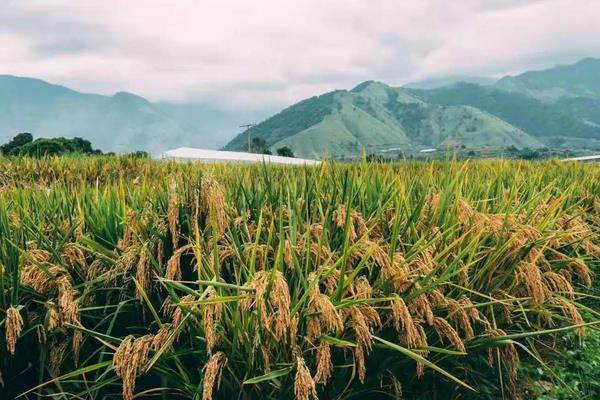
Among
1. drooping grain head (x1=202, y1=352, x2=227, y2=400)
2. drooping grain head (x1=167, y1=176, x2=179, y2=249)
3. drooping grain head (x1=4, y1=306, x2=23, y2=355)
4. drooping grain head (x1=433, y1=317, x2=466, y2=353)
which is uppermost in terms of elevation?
drooping grain head (x1=167, y1=176, x2=179, y2=249)

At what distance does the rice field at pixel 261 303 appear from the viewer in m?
2.90

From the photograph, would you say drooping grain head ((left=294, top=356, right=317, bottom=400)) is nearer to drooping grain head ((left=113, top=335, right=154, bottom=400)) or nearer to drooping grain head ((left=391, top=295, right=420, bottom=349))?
drooping grain head ((left=391, top=295, right=420, bottom=349))

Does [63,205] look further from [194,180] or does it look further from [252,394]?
[252,394]

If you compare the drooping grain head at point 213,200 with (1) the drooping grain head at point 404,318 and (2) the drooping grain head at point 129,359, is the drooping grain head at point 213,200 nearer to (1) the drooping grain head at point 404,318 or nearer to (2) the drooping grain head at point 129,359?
(2) the drooping grain head at point 129,359

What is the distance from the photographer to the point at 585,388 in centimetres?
487

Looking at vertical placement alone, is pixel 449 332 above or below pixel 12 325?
below

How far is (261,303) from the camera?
9.04 feet

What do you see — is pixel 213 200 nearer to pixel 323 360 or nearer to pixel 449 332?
pixel 323 360

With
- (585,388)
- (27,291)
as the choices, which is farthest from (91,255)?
(585,388)

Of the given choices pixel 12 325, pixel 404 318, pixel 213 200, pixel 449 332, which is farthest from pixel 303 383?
pixel 12 325

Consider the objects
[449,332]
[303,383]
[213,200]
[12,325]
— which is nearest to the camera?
[303,383]

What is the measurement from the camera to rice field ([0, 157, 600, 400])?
290 cm

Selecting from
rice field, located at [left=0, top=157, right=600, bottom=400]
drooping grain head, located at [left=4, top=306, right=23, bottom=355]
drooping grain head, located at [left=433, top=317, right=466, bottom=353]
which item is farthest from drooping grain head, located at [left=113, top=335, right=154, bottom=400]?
drooping grain head, located at [left=433, top=317, right=466, bottom=353]

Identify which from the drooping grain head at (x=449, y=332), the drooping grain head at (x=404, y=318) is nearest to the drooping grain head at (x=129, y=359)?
the drooping grain head at (x=404, y=318)
